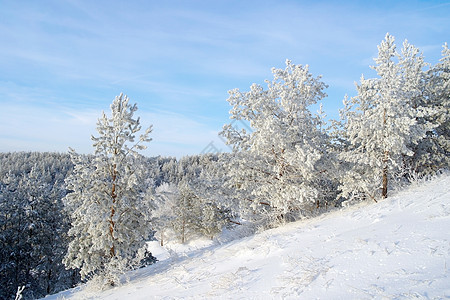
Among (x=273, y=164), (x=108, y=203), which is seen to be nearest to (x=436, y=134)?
(x=273, y=164)

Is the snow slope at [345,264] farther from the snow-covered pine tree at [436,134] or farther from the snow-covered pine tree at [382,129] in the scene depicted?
the snow-covered pine tree at [436,134]

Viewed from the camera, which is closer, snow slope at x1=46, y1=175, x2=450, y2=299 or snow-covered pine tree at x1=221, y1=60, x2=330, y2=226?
snow slope at x1=46, y1=175, x2=450, y2=299

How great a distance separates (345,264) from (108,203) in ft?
29.0

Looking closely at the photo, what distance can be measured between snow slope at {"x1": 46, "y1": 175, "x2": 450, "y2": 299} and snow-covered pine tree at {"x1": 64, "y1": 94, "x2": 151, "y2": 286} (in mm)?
1911

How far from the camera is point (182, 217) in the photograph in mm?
37281

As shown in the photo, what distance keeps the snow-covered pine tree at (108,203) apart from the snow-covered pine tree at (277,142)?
4.59 metres

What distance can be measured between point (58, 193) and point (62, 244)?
172 inches

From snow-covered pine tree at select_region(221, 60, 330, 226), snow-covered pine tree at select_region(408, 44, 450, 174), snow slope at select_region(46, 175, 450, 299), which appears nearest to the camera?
snow slope at select_region(46, 175, 450, 299)

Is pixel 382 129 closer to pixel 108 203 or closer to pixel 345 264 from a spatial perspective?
pixel 345 264

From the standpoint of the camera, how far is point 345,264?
5.30 m

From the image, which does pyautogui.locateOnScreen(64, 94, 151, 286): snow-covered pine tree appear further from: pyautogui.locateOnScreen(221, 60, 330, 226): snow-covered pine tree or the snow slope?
pyautogui.locateOnScreen(221, 60, 330, 226): snow-covered pine tree

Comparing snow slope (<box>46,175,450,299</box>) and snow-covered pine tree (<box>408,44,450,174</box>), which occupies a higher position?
snow-covered pine tree (<box>408,44,450,174</box>)

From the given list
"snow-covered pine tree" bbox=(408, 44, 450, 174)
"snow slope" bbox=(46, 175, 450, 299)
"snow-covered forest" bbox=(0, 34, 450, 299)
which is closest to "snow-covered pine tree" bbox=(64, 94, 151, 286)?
"snow-covered forest" bbox=(0, 34, 450, 299)

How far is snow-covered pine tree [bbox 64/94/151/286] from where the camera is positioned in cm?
1051
